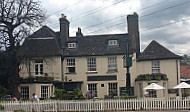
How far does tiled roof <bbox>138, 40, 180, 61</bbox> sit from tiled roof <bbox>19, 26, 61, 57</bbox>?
10840 millimetres

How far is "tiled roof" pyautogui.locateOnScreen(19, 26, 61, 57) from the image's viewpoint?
32719 mm

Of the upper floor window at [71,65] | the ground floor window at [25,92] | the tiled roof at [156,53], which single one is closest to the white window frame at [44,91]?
the ground floor window at [25,92]

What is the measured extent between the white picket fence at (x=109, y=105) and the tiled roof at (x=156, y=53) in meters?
14.9

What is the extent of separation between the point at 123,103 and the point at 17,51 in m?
13.4

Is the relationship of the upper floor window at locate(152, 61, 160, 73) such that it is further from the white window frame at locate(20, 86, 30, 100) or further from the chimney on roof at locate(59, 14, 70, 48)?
the white window frame at locate(20, 86, 30, 100)

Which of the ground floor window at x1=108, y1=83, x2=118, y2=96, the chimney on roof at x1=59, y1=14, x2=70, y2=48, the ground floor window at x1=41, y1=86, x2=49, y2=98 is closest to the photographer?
the ground floor window at x1=41, y1=86, x2=49, y2=98

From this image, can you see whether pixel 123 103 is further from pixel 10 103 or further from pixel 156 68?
pixel 156 68

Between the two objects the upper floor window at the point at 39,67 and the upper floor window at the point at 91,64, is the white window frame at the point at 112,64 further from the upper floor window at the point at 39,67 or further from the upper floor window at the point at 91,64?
the upper floor window at the point at 39,67

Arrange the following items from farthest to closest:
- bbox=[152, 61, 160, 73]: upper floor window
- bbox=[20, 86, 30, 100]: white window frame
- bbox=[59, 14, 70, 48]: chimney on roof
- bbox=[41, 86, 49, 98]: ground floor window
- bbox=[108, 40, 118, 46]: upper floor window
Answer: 1. bbox=[59, 14, 70, 48]: chimney on roof
2. bbox=[108, 40, 118, 46]: upper floor window
3. bbox=[152, 61, 160, 73]: upper floor window
4. bbox=[41, 86, 49, 98]: ground floor window
5. bbox=[20, 86, 30, 100]: white window frame

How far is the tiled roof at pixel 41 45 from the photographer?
107ft

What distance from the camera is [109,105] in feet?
75.9

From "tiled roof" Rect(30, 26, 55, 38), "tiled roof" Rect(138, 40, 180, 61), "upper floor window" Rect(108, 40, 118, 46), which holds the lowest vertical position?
"tiled roof" Rect(138, 40, 180, 61)

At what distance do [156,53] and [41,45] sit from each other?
14719mm

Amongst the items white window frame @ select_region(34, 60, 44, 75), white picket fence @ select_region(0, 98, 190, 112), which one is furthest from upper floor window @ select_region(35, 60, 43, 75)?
white picket fence @ select_region(0, 98, 190, 112)
